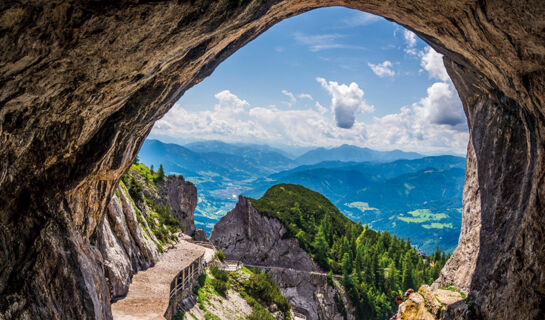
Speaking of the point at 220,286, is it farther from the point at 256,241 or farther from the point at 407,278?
the point at 407,278

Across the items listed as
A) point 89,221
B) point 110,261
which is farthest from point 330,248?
point 89,221

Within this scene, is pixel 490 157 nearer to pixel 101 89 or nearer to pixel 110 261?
pixel 101 89

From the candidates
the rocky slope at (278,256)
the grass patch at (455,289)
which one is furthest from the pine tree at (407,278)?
the grass patch at (455,289)

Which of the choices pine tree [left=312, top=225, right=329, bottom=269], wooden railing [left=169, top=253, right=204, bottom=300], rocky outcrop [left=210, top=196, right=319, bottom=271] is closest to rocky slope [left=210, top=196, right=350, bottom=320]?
rocky outcrop [left=210, top=196, right=319, bottom=271]

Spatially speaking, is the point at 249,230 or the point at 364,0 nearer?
the point at 364,0

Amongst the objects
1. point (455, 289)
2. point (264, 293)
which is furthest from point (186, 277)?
point (455, 289)
